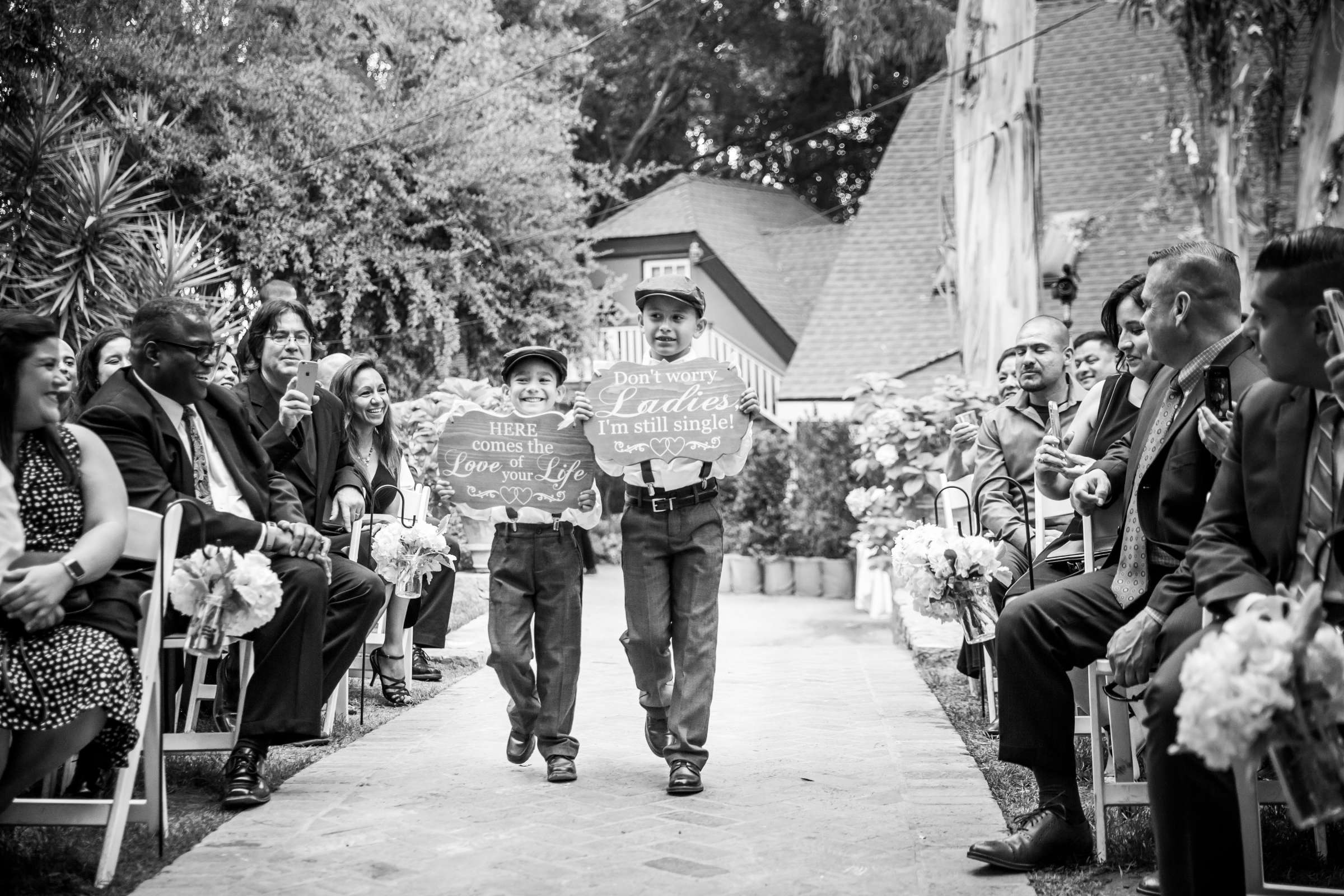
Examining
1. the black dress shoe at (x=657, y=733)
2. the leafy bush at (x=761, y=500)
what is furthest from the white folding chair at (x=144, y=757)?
the leafy bush at (x=761, y=500)

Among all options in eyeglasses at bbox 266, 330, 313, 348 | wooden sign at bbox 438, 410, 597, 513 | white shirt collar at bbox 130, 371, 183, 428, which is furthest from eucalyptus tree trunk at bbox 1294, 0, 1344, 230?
white shirt collar at bbox 130, 371, 183, 428

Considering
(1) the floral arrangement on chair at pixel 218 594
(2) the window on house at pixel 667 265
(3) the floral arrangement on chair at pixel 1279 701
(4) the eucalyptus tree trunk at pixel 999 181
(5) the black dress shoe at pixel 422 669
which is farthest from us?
(2) the window on house at pixel 667 265

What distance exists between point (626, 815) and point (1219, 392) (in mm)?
2480

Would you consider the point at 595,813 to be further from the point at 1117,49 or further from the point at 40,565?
the point at 1117,49

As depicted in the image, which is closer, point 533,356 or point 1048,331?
point 533,356

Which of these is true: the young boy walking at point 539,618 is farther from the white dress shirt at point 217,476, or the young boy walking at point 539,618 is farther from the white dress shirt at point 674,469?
the white dress shirt at point 217,476

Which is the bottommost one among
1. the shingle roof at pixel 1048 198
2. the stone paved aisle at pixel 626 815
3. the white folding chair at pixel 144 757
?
the stone paved aisle at pixel 626 815

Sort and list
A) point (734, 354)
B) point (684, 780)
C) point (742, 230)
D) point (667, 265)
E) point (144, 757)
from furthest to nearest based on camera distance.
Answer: point (742, 230) → point (667, 265) → point (734, 354) → point (684, 780) → point (144, 757)

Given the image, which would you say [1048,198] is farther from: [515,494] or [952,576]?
[515,494]

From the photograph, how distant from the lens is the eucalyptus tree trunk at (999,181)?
1124 centimetres

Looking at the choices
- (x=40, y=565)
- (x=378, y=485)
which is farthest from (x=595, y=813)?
(x=378, y=485)

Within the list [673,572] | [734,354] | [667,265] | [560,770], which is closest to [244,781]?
[560,770]

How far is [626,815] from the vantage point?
4.68 metres

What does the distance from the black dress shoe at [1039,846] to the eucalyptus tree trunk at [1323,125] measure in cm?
815
